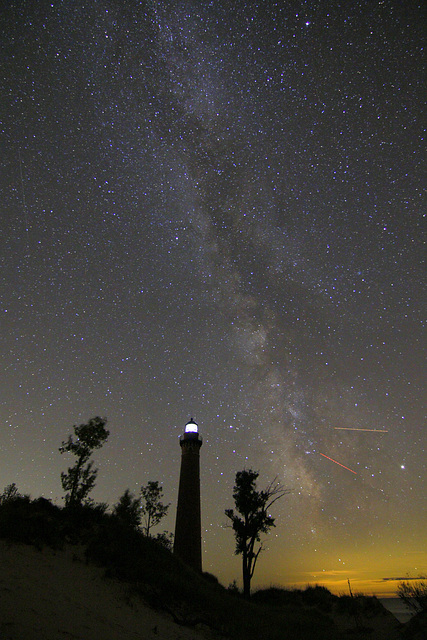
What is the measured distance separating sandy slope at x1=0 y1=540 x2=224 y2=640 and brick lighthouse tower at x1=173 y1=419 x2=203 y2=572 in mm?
21917

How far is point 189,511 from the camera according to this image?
109 feet

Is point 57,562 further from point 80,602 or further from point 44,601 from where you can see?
point 44,601

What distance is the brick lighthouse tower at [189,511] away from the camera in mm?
31609

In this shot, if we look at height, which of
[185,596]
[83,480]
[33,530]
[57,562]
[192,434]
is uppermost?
[192,434]

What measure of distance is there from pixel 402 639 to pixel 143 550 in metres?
11.6

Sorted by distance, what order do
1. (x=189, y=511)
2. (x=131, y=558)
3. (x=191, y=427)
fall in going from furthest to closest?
(x=191, y=427)
(x=189, y=511)
(x=131, y=558)

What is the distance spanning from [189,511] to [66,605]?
2706cm

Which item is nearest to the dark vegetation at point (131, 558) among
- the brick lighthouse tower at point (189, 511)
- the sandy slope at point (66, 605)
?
the sandy slope at point (66, 605)

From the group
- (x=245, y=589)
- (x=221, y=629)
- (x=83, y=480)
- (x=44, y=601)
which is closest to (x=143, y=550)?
(x=221, y=629)

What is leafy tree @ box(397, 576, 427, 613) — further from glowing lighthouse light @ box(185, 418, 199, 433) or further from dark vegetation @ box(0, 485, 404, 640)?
glowing lighthouse light @ box(185, 418, 199, 433)

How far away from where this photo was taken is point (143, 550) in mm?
15180

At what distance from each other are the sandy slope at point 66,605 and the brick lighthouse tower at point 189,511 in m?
21.9

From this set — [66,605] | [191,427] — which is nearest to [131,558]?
[66,605]

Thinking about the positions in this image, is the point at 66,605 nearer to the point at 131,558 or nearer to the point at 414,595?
the point at 131,558
